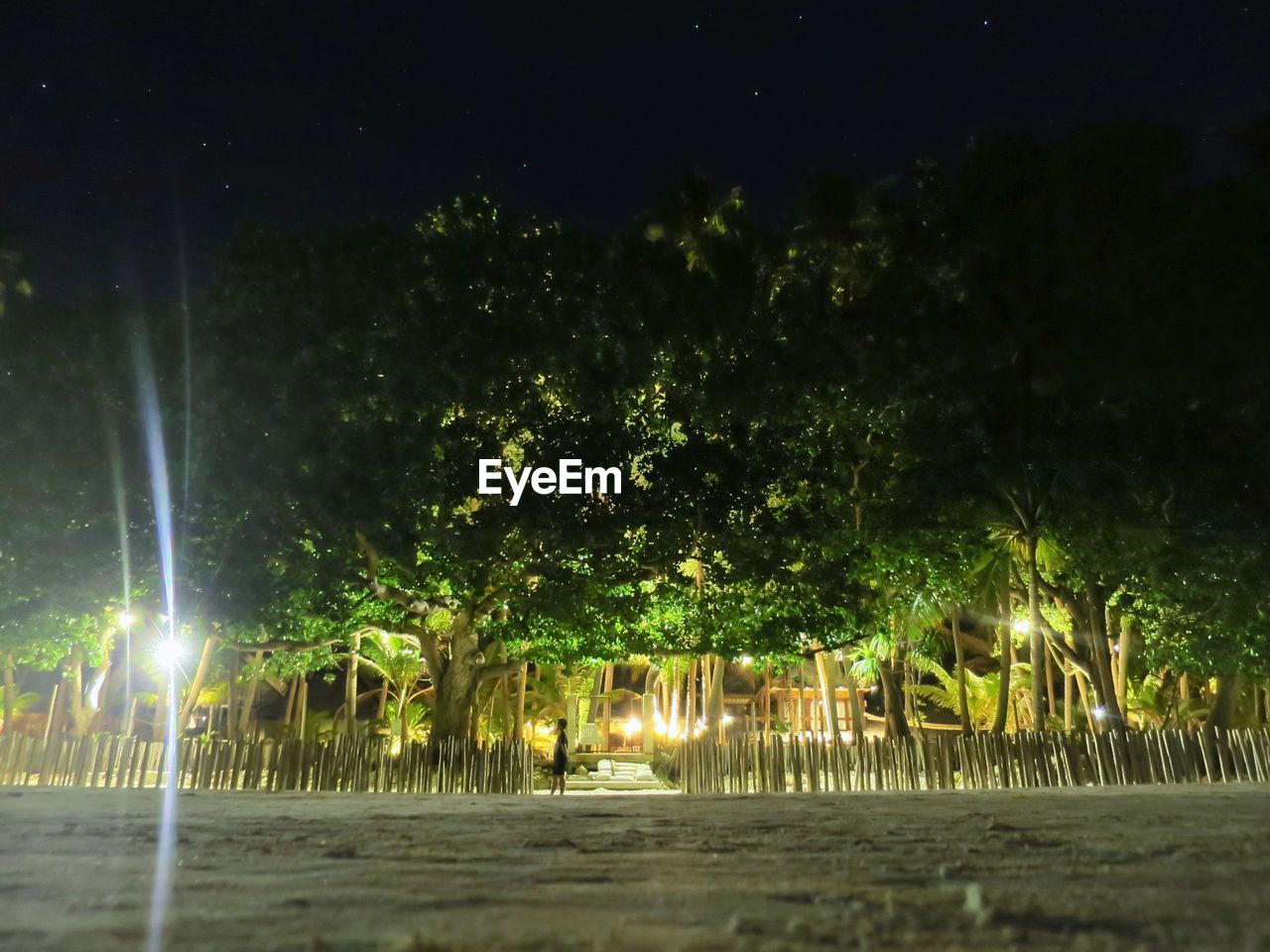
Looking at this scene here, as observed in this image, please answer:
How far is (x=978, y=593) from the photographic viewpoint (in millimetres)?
18281

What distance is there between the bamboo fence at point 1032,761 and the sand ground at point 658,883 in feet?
19.6

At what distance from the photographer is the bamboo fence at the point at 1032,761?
11602mm

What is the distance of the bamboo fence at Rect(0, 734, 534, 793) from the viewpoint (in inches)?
465

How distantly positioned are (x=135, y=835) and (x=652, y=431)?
8962 mm

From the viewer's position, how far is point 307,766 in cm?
1186

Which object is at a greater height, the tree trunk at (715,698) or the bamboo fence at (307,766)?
the tree trunk at (715,698)

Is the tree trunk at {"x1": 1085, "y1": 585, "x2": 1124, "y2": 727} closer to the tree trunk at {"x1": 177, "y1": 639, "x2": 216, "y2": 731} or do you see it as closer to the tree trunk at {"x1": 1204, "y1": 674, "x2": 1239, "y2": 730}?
the tree trunk at {"x1": 1204, "y1": 674, "x2": 1239, "y2": 730}

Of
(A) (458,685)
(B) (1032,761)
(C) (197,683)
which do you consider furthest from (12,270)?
(B) (1032,761)

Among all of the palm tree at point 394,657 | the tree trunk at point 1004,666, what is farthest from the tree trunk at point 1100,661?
the palm tree at point 394,657

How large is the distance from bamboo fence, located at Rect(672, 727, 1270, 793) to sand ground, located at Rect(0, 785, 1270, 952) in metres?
5.99

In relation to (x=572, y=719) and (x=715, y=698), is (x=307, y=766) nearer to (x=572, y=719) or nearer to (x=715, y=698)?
(x=715, y=698)

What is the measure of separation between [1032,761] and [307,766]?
989 centimetres

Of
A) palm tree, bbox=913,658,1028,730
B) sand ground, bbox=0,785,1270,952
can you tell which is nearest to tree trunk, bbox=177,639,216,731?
sand ground, bbox=0,785,1270,952

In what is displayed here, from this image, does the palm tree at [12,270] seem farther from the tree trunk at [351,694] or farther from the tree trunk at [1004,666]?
the tree trunk at [1004,666]
